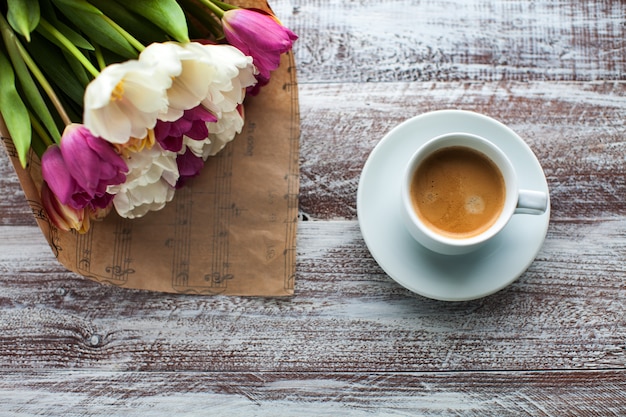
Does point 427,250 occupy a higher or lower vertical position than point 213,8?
lower

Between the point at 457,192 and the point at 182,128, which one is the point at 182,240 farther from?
the point at 457,192

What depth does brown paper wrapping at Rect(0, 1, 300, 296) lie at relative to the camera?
0.95 m

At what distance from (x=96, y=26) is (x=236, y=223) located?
37cm

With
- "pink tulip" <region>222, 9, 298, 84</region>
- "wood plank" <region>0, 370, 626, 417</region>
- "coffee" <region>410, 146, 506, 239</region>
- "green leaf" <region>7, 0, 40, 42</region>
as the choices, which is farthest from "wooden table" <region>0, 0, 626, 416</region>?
"green leaf" <region>7, 0, 40, 42</region>

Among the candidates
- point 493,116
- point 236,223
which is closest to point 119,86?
point 236,223

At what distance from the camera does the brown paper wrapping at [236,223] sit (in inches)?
37.3

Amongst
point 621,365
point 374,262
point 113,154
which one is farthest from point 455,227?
point 113,154

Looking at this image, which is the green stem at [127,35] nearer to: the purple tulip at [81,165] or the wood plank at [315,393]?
the purple tulip at [81,165]

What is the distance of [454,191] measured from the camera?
876 millimetres

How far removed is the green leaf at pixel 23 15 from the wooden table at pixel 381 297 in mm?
361

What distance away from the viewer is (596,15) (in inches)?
39.2

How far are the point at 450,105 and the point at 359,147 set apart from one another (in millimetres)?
161

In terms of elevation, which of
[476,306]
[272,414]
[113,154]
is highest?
[113,154]

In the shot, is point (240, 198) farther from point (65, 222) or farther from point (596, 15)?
point (596, 15)
